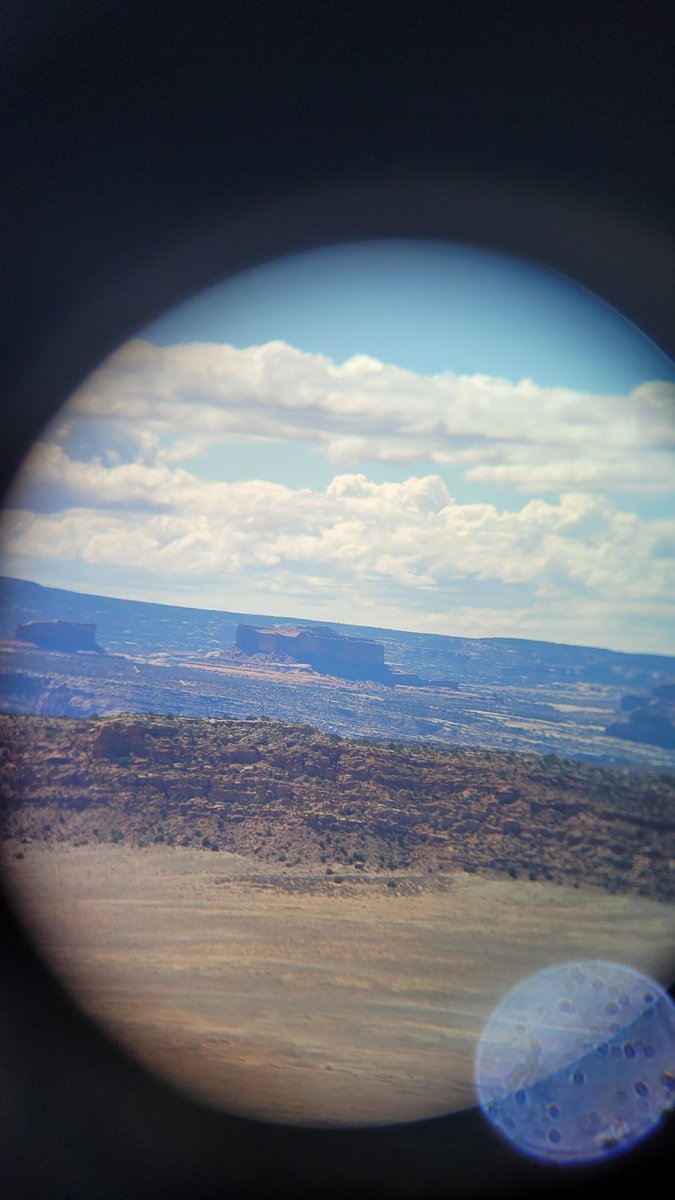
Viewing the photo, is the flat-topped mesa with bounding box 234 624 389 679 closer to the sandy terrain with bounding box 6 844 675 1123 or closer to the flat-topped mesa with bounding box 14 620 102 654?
the flat-topped mesa with bounding box 14 620 102 654

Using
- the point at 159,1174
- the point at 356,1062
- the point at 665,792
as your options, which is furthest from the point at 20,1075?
the point at 665,792

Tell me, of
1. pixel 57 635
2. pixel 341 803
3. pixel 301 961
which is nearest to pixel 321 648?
pixel 57 635

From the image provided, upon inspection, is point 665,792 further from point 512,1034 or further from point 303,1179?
point 303,1179

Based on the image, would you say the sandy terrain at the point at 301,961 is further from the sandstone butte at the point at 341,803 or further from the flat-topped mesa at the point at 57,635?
the flat-topped mesa at the point at 57,635

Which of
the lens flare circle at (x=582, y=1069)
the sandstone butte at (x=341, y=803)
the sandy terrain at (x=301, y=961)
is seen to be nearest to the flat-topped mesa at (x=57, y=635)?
the sandstone butte at (x=341, y=803)

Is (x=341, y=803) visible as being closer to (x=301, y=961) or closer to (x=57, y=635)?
(x=301, y=961)

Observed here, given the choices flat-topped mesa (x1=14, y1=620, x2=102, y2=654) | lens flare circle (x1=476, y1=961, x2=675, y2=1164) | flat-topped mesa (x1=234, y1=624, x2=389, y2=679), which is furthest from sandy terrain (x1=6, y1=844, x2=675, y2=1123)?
flat-topped mesa (x1=234, y1=624, x2=389, y2=679)
